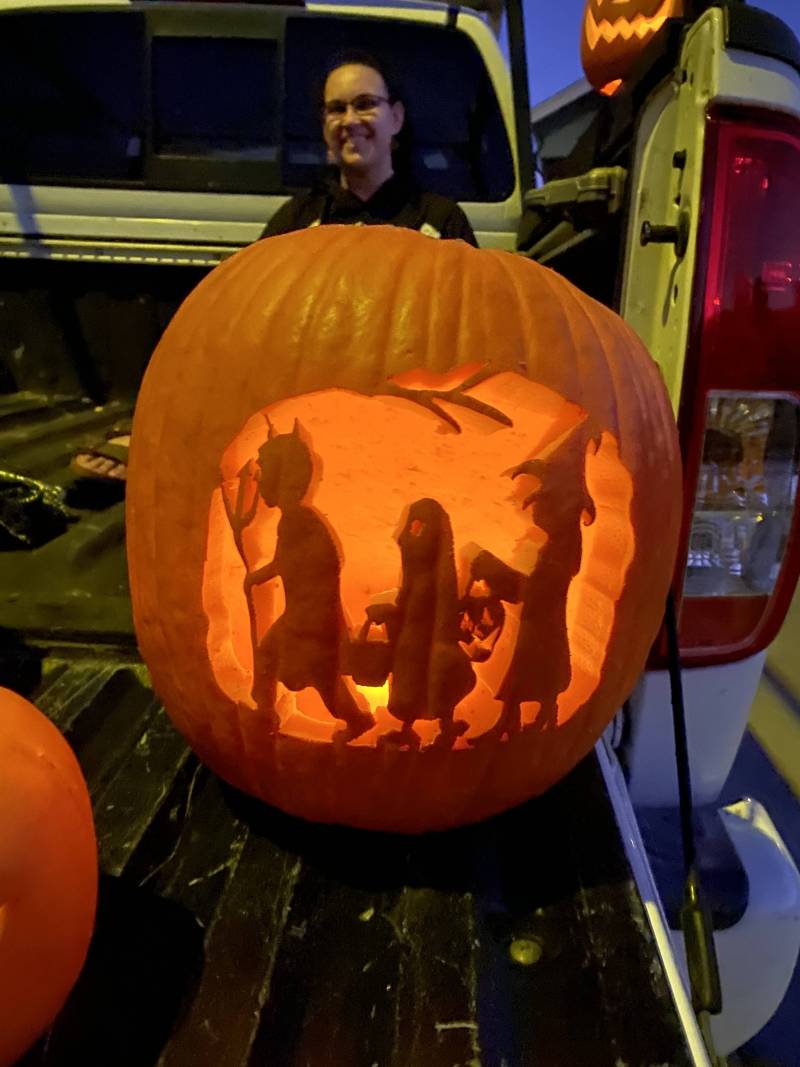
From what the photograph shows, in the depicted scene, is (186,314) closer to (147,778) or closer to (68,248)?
(147,778)

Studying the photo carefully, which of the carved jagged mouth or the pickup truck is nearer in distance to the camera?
the pickup truck

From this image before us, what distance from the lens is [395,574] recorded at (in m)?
0.88

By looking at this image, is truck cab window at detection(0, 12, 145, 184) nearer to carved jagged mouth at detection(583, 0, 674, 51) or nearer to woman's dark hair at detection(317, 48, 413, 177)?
woman's dark hair at detection(317, 48, 413, 177)

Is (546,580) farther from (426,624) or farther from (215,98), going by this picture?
(215,98)

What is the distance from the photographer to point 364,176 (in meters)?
1.90

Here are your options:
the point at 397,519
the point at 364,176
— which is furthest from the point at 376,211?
the point at 397,519

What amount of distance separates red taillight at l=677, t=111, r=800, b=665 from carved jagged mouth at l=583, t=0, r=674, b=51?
7.21 ft

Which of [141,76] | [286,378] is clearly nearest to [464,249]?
[286,378]

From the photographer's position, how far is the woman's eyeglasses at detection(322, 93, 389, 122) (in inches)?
70.2

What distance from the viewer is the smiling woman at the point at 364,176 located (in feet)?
5.88

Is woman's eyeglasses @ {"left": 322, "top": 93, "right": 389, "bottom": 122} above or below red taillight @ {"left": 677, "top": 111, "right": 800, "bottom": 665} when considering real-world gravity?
above

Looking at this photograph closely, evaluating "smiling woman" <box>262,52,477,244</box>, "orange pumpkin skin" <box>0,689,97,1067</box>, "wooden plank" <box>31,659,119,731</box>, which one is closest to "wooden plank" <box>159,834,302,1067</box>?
"orange pumpkin skin" <box>0,689,97,1067</box>

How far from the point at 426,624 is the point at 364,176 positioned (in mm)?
1430

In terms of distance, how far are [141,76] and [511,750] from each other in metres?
2.58
